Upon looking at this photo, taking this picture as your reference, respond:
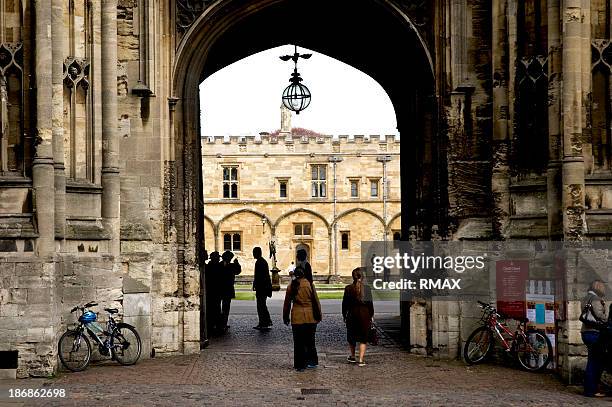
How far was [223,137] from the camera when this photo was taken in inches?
2778

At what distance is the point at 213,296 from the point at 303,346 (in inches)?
287

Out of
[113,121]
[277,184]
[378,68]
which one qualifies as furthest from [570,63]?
[277,184]

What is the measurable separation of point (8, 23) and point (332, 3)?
24.1 ft

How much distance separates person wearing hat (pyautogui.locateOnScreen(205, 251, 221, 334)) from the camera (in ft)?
74.3

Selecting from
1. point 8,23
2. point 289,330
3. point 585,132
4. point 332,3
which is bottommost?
point 289,330

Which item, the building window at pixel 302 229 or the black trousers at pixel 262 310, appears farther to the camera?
the building window at pixel 302 229

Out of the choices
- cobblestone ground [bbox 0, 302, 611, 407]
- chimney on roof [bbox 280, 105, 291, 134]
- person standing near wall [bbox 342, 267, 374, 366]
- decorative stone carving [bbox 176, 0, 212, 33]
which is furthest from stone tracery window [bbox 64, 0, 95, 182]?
chimney on roof [bbox 280, 105, 291, 134]

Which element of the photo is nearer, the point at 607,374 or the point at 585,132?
the point at 607,374

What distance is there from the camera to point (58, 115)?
14938mm

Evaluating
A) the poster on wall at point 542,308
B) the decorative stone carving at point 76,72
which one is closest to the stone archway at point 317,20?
the decorative stone carving at point 76,72

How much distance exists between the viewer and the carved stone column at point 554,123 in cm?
1475

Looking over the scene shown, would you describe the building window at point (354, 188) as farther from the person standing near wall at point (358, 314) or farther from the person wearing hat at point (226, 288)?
the person standing near wall at point (358, 314)

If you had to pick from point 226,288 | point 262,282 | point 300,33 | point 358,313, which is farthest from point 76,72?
point 226,288

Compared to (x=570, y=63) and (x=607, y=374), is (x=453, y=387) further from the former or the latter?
(x=570, y=63)
